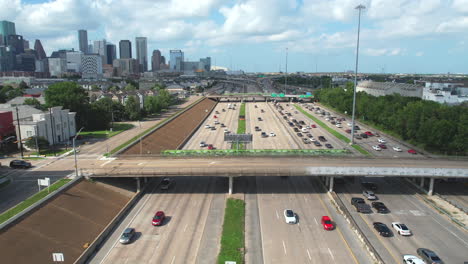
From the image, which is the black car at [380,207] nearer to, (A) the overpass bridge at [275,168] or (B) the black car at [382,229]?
(A) the overpass bridge at [275,168]

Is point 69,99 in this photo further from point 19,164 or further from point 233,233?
→ point 233,233

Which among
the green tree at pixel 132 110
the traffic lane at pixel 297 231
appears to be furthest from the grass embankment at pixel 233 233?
the green tree at pixel 132 110

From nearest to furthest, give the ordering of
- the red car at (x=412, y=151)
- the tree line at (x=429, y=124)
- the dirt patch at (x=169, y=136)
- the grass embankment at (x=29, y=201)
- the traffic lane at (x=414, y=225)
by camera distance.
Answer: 1. the traffic lane at (x=414, y=225)
2. the grass embankment at (x=29, y=201)
3. the tree line at (x=429, y=124)
4. the dirt patch at (x=169, y=136)
5. the red car at (x=412, y=151)

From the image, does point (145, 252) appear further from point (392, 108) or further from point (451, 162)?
point (392, 108)

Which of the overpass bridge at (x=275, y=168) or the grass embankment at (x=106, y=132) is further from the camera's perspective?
the grass embankment at (x=106, y=132)

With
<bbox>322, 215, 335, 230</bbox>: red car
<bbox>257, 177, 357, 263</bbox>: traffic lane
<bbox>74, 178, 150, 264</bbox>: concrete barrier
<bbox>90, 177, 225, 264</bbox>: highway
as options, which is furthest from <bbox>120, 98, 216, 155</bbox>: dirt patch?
<bbox>322, 215, 335, 230</bbox>: red car
